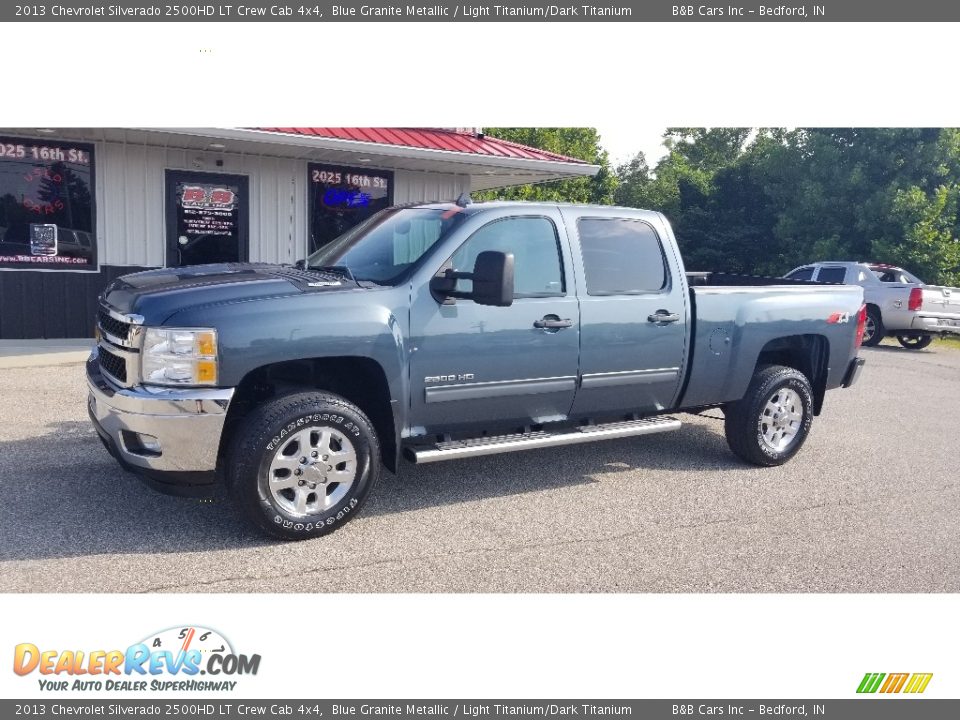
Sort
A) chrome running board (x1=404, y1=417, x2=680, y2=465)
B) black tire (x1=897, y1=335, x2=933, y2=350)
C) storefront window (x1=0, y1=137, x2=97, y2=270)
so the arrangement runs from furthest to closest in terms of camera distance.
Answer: black tire (x1=897, y1=335, x2=933, y2=350), storefront window (x1=0, y1=137, x2=97, y2=270), chrome running board (x1=404, y1=417, x2=680, y2=465)

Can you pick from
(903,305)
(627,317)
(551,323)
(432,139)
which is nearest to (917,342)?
(903,305)

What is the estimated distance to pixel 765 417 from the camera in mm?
6355

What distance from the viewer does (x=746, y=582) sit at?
4145 mm

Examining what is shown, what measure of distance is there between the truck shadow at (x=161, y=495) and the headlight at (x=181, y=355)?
942 millimetres

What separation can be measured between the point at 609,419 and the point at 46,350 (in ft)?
27.5

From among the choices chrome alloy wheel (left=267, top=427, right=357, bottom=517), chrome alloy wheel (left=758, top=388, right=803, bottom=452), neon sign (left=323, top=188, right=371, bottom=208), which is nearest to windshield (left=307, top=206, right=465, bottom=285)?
chrome alloy wheel (left=267, top=427, right=357, bottom=517)

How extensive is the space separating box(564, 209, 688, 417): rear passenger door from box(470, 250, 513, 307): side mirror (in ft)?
3.00

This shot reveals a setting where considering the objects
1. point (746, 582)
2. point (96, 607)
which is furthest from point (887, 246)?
point (96, 607)

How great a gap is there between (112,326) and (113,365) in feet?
0.74

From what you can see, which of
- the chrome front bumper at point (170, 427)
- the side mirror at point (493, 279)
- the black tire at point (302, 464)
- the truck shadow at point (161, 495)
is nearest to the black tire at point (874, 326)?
the truck shadow at point (161, 495)

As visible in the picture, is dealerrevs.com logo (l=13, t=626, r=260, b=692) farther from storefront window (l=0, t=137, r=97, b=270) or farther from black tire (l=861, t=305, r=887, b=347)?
black tire (l=861, t=305, r=887, b=347)

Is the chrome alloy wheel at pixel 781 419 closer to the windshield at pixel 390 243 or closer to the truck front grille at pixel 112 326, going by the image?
the windshield at pixel 390 243

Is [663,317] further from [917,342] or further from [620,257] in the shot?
[917,342]

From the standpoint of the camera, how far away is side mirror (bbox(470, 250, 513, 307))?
4.58 meters
